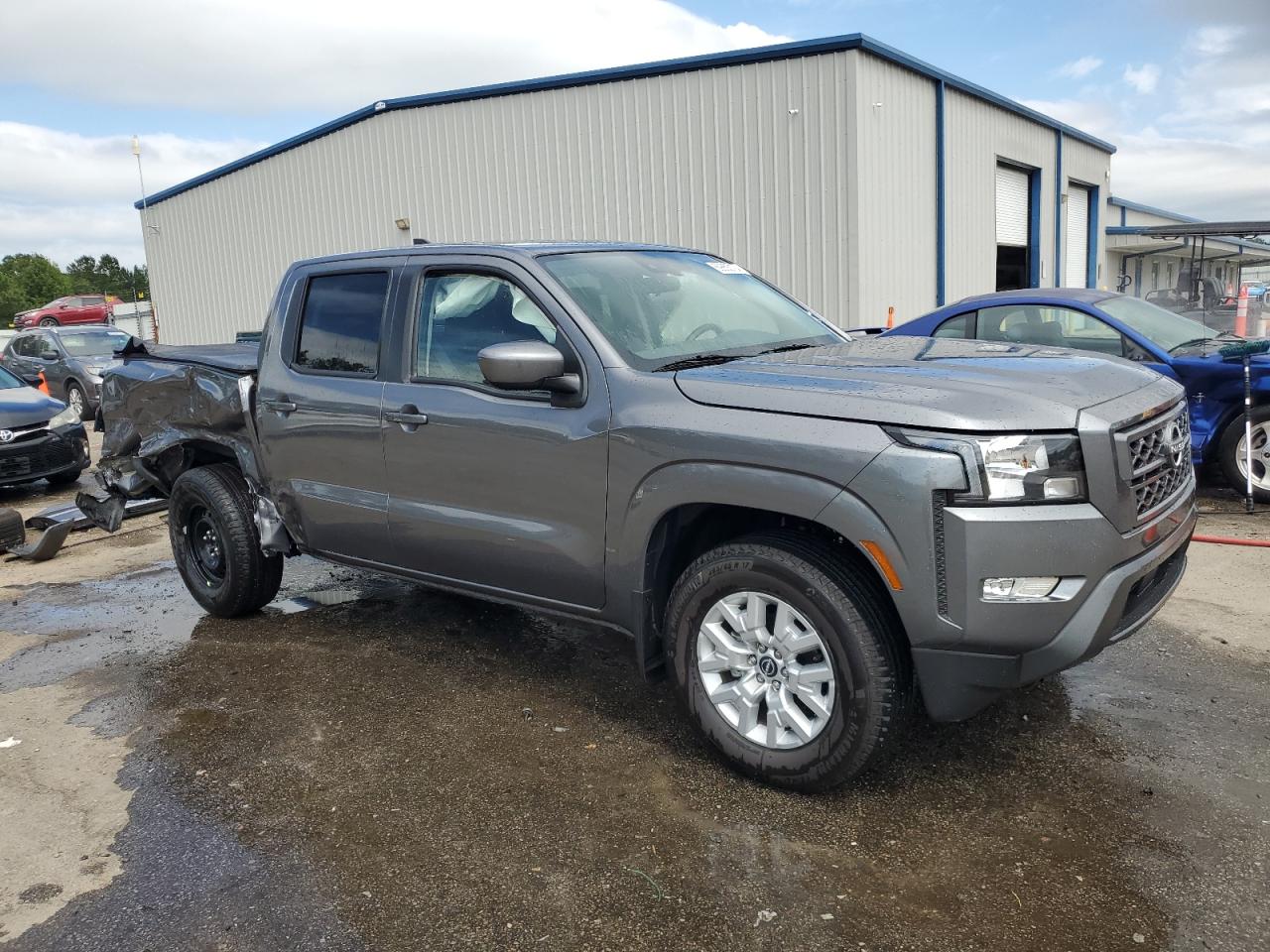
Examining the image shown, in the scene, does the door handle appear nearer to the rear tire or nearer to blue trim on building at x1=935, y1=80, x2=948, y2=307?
the rear tire

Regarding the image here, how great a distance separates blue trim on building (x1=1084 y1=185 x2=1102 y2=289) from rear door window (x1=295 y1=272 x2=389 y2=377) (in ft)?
69.5

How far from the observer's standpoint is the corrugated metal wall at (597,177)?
12891mm

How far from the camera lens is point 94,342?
17031 millimetres

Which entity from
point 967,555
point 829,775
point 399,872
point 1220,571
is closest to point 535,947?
point 399,872

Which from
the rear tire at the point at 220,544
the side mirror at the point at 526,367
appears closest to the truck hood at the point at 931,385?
the side mirror at the point at 526,367

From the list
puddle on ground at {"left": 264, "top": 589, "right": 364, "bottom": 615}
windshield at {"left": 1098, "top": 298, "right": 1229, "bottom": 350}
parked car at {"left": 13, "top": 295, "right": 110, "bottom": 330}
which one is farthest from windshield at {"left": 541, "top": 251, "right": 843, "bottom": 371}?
parked car at {"left": 13, "top": 295, "right": 110, "bottom": 330}

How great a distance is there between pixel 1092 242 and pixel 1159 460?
860 inches

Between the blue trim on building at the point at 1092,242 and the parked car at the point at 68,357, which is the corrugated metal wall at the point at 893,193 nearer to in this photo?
the blue trim on building at the point at 1092,242

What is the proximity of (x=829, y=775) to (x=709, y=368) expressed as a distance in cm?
142

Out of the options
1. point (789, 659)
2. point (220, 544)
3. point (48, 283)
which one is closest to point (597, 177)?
point (220, 544)

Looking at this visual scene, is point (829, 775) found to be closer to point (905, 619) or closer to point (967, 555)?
point (905, 619)

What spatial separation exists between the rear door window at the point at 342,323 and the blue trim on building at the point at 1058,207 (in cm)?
1794

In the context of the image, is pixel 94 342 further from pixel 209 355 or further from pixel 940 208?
pixel 940 208

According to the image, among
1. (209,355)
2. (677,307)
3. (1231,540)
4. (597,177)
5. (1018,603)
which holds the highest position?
(597,177)
